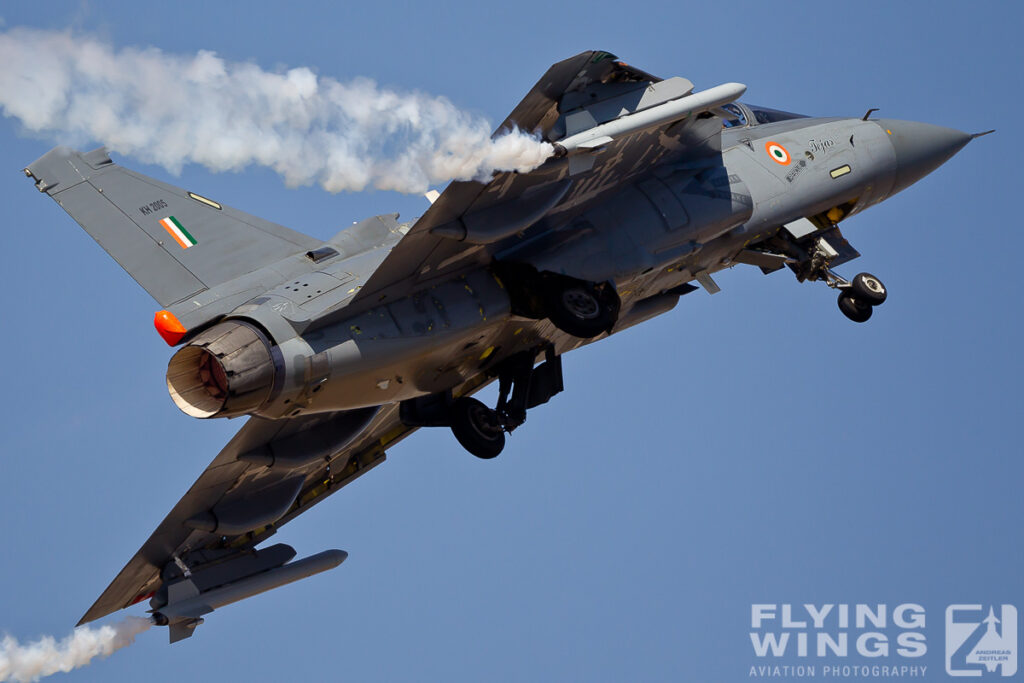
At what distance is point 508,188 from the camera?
12289 millimetres

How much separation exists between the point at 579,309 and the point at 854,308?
4370mm

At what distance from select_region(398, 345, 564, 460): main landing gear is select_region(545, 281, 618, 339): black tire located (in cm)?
129

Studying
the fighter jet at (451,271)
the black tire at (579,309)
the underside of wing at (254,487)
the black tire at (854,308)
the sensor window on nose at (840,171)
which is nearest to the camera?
the fighter jet at (451,271)

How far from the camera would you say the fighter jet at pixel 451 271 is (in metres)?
12.2

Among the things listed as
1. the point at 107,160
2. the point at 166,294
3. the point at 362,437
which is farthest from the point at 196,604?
the point at 107,160

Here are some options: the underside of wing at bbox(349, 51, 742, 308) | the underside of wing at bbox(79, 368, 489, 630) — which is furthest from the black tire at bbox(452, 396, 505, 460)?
the underside of wing at bbox(349, 51, 742, 308)

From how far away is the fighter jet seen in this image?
1217 cm

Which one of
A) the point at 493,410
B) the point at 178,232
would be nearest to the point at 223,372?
the point at 178,232

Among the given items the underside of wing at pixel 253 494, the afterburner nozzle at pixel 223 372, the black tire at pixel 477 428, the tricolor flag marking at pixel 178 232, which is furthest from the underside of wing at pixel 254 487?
the afterburner nozzle at pixel 223 372

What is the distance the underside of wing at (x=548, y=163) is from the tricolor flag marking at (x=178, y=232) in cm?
236

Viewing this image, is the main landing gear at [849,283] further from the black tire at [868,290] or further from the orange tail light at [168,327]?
the orange tail light at [168,327]

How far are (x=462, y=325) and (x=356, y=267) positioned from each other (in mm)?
1114

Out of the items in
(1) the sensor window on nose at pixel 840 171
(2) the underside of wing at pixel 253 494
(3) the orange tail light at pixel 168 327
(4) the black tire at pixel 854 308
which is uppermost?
(1) the sensor window on nose at pixel 840 171

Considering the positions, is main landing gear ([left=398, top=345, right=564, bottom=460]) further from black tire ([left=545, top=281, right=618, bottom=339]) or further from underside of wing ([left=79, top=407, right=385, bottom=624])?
black tire ([left=545, top=281, right=618, bottom=339])
